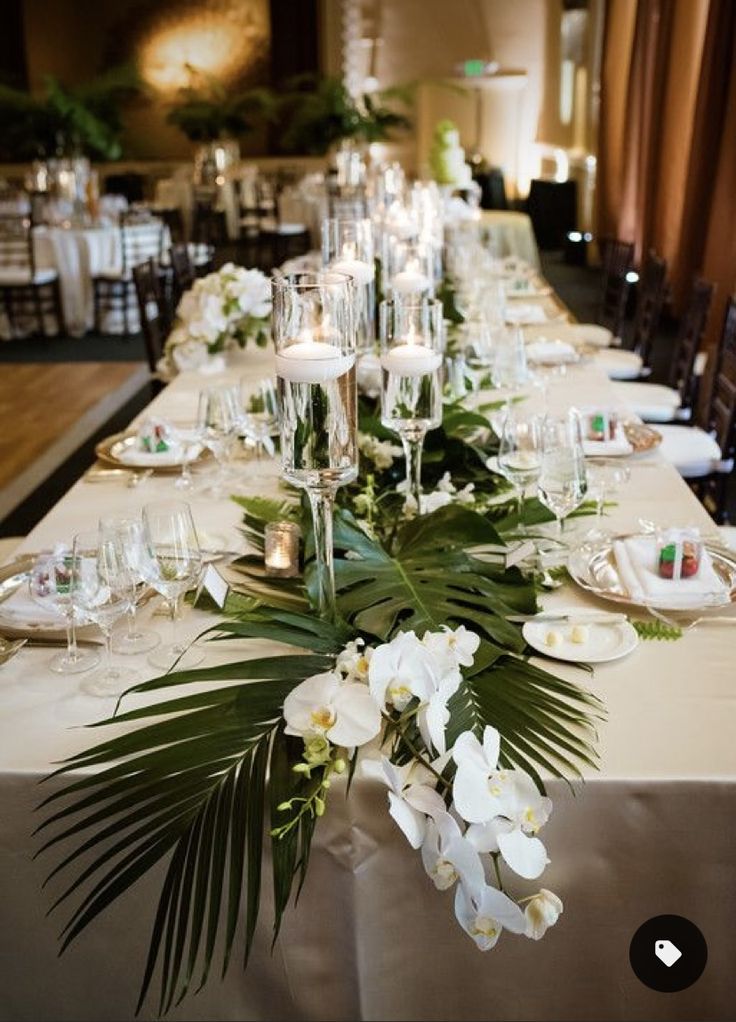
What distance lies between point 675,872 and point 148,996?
65cm

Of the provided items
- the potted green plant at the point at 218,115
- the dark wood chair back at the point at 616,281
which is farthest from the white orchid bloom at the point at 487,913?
the potted green plant at the point at 218,115

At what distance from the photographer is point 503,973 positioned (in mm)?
1261

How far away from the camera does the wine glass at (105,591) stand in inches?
52.6

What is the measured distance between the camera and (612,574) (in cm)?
161

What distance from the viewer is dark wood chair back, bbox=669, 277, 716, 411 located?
3506 millimetres

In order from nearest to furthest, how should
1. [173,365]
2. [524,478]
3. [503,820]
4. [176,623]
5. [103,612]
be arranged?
1. [503,820]
2. [103,612]
3. [176,623]
4. [524,478]
5. [173,365]

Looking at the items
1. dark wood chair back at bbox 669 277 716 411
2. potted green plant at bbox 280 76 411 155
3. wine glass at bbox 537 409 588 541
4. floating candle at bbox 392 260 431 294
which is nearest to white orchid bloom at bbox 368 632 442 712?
wine glass at bbox 537 409 588 541

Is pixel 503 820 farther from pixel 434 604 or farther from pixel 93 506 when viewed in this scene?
pixel 93 506

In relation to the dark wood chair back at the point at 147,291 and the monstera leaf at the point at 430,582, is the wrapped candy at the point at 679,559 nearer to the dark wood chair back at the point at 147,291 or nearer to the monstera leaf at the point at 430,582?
the monstera leaf at the point at 430,582

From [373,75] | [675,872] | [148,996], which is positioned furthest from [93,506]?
[373,75]

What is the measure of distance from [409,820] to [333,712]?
14 centimetres

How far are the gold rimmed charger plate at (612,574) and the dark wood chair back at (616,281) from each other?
3.25m

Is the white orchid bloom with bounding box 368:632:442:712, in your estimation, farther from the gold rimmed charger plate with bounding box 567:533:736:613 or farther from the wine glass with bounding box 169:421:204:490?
the wine glass with bounding box 169:421:204:490

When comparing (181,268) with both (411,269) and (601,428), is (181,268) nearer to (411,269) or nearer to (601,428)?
(411,269)
